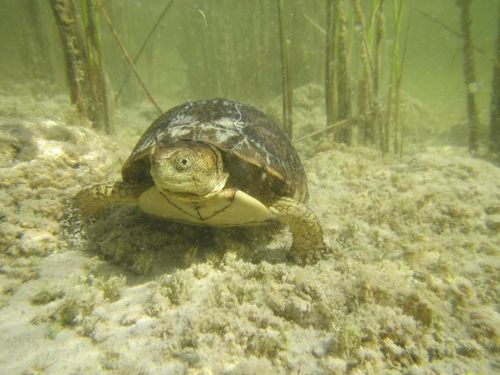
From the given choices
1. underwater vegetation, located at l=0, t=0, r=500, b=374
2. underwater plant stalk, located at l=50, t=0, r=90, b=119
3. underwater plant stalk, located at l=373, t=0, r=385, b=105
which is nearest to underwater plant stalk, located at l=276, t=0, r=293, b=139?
underwater vegetation, located at l=0, t=0, r=500, b=374

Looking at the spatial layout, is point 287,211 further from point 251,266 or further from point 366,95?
point 366,95

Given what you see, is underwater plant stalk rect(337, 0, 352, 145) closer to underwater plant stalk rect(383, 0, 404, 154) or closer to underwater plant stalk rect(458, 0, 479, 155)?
underwater plant stalk rect(383, 0, 404, 154)

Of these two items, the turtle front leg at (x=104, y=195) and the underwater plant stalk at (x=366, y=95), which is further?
the underwater plant stalk at (x=366, y=95)

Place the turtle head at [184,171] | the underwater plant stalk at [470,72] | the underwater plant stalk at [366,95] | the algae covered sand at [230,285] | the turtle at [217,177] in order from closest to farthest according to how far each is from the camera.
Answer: the algae covered sand at [230,285], the turtle head at [184,171], the turtle at [217,177], the underwater plant stalk at [366,95], the underwater plant stalk at [470,72]

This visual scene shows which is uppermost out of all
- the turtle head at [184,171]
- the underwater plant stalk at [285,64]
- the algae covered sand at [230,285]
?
the underwater plant stalk at [285,64]

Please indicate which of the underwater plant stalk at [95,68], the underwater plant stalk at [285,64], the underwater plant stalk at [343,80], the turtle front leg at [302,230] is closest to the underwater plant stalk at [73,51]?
the underwater plant stalk at [95,68]

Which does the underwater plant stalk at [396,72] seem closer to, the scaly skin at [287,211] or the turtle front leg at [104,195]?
the scaly skin at [287,211]
